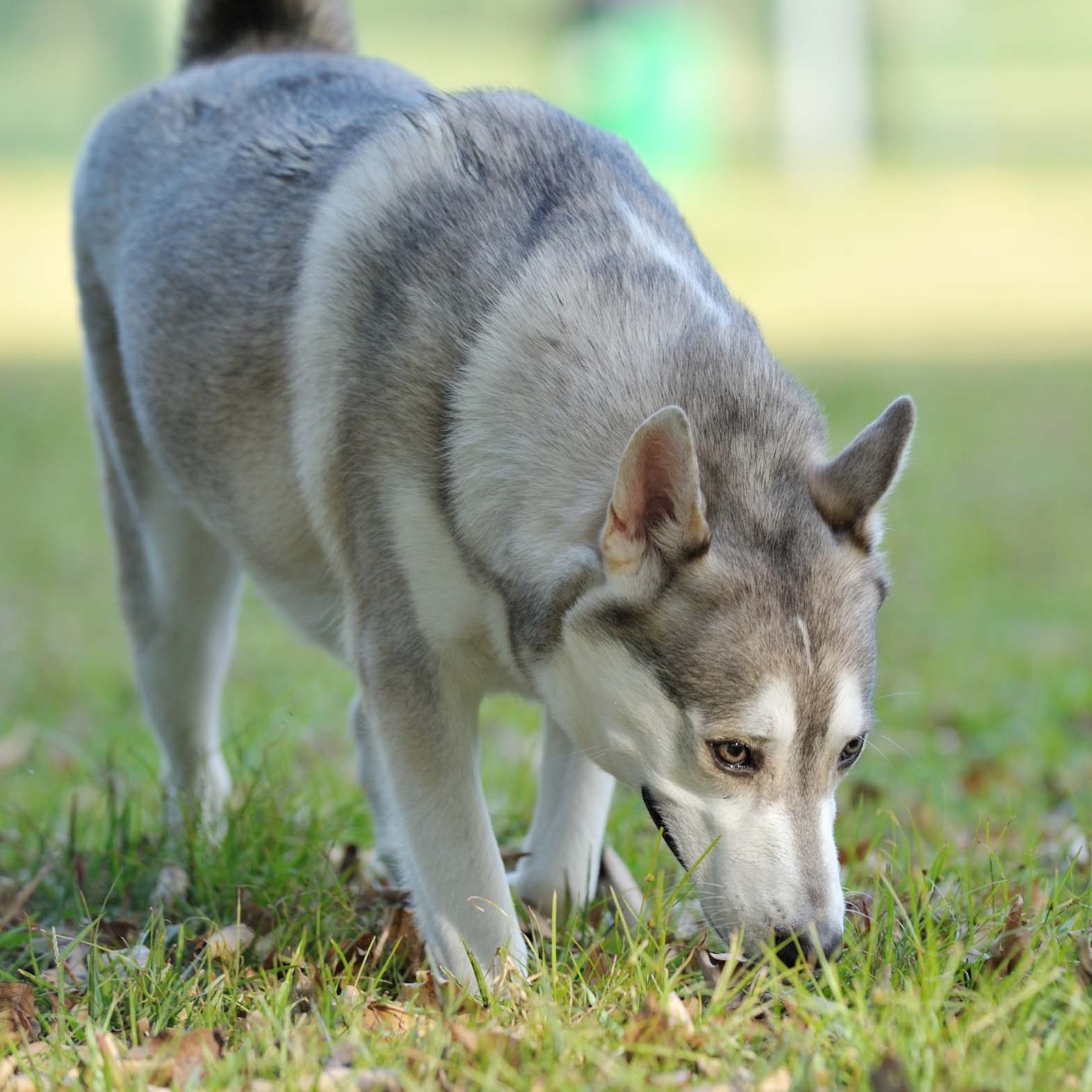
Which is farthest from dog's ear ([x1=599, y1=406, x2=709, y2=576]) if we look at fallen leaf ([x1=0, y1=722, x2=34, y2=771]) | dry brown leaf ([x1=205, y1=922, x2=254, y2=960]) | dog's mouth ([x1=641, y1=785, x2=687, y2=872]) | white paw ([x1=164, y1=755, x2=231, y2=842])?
fallen leaf ([x1=0, y1=722, x2=34, y2=771])

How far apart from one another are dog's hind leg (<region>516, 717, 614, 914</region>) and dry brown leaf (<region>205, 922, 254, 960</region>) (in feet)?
2.17

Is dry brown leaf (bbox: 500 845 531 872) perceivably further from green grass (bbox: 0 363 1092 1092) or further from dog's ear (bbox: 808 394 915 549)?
dog's ear (bbox: 808 394 915 549)

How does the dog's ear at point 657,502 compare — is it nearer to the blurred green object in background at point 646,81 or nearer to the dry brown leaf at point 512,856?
the dry brown leaf at point 512,856

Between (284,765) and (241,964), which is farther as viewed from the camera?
(284,765)

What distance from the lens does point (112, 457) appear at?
453cm

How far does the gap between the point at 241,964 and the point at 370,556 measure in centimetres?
88

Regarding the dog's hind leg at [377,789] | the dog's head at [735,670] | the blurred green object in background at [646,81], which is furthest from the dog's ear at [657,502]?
the blurred green object in background at [646,81]

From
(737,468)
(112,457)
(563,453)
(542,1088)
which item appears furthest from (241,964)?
(112,457)

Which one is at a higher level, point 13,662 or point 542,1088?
point 542,1088

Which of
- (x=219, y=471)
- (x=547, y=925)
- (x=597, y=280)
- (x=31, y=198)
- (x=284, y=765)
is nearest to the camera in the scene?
(x=597, y=280)

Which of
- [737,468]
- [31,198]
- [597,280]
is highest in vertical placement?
[597,280]

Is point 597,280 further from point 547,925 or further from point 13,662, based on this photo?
point 13,662

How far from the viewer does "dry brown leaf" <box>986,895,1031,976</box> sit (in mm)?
2805

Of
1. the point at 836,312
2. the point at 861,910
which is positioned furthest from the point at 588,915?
the point at 836,312
